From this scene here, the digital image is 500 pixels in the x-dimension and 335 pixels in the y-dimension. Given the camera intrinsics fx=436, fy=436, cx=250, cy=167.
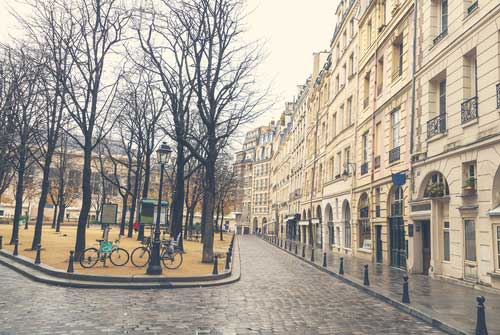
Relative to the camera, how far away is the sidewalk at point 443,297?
819cm

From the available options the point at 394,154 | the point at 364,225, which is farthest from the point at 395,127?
the point at 364,225

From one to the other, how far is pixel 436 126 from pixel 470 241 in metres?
4.25

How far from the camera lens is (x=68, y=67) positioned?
1959cm

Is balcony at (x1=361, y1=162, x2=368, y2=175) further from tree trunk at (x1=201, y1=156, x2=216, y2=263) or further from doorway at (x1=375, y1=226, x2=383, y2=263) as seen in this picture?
tree trunk at (x1=201, y1=156, x2=216, y2=263)

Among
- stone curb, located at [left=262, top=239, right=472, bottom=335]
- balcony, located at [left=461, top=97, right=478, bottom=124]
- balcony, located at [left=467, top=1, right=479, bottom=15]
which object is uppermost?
balcony, located at [left=467, top=1, right=479, bottom=15]

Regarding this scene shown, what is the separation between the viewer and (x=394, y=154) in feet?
63.2

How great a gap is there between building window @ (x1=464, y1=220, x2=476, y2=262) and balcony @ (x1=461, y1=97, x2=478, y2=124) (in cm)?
309

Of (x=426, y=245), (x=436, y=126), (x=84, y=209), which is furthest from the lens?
(x=426, y=245)

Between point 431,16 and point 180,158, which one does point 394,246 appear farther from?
point 180,158

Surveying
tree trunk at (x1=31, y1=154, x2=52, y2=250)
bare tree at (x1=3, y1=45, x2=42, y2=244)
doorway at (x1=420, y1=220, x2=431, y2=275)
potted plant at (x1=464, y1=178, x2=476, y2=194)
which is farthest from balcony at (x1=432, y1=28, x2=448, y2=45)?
tree trunk at (x1=31, y1=154, x2=52, y2=250)

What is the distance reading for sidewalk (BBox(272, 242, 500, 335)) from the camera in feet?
26.9

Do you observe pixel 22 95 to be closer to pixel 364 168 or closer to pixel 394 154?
pixel 394 154

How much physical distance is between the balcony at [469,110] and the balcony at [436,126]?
4.29 ft

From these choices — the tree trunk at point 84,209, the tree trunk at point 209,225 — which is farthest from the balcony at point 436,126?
the tree trunk at point 84,209
